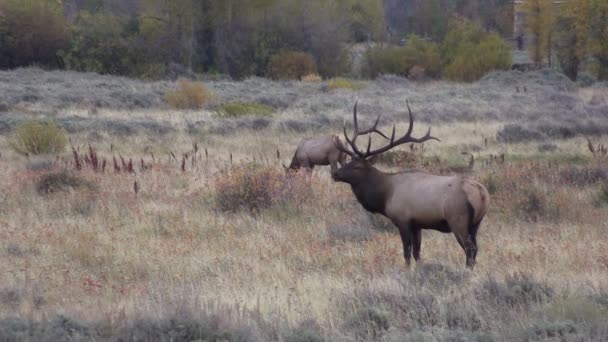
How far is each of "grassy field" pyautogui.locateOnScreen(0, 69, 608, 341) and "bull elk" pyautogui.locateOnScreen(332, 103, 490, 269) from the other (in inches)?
16.6

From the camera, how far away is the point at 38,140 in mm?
18359

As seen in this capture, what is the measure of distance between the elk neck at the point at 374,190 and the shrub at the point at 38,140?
36.5 ft

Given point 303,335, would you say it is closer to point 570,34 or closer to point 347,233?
point 347,233

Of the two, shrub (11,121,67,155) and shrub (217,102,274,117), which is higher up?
shrub (11,121,67,155)

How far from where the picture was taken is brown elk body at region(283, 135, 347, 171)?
1532 cm

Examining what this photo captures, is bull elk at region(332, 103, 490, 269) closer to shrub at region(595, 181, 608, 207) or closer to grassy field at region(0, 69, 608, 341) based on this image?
grassy field at region(0, 69, 608, 341)

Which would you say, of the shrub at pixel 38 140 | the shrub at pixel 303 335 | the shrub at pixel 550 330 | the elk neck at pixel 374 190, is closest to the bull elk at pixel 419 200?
the elk neck at pixel 374 190

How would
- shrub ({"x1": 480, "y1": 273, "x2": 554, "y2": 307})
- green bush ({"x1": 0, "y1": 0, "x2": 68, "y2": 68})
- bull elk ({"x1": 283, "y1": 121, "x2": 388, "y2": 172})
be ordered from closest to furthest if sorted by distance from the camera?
1. shrub ({"x1": 480, "y1": 273, "x2": 554, "y2": 307})
2. bull elk ({"x1": 283, "y1": 121, "x2": 388, "y2": 172})
3. green bush ({"x1": 0, "y1": 0, "x2": 68, "y2": 68})

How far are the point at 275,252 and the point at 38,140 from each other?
10.5 m

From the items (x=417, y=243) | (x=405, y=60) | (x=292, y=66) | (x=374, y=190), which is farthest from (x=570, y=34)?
(x=417, y=243)

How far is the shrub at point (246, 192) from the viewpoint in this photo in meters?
12.3

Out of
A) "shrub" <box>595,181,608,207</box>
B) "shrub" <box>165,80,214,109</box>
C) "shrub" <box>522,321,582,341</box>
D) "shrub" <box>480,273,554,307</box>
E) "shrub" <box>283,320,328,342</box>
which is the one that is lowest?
"shrub" <box>165,80,214,109</box>

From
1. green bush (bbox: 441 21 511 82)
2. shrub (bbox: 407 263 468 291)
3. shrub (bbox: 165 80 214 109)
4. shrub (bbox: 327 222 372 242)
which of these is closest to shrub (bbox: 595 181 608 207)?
shrub (bbox: 327 222 372 242)

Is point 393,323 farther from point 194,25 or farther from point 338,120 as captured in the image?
point 194,25
